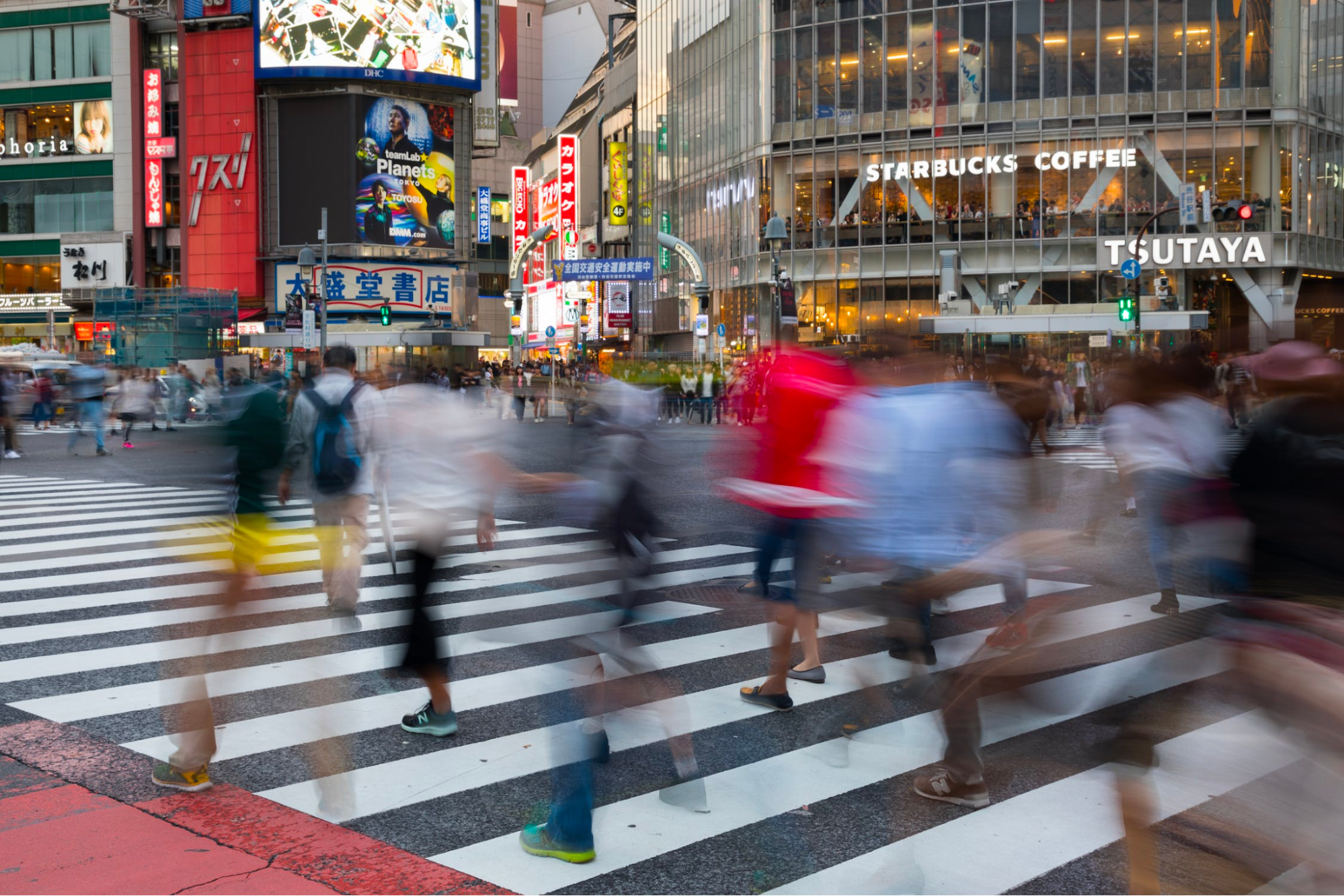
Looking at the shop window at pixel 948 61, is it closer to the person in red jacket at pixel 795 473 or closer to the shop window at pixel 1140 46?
the shop window at pixel 1140 46

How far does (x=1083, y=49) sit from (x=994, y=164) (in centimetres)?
549

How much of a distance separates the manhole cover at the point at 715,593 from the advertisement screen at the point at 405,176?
5450cm

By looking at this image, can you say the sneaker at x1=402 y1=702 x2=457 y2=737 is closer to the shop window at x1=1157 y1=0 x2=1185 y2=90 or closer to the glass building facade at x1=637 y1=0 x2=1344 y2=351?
the glass building facade at x1=637 y1=0 x2=1344 y2=351

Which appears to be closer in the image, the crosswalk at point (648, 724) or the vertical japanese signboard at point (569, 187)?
the crosswalk at point (648, 724)

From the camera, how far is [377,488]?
10109 millimetres

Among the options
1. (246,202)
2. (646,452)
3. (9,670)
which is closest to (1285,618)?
(646,452)

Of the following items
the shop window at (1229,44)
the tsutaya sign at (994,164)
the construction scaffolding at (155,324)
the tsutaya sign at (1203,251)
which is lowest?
the construction scaffolding at (155,324)

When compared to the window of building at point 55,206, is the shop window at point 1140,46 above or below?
above

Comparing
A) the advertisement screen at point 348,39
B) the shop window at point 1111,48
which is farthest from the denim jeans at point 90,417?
the shop window at point 1111,48

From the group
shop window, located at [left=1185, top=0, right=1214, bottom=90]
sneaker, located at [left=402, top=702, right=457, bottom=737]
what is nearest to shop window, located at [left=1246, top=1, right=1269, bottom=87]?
shop window, located at [left=1185, top=0, right=1214, bottom=90]

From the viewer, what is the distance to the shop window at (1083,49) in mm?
48250

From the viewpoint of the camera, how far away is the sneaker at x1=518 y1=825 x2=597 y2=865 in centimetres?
475

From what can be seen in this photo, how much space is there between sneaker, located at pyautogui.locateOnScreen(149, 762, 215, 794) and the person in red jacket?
9.39ft

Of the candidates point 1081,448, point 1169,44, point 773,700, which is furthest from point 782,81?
point 773,700
